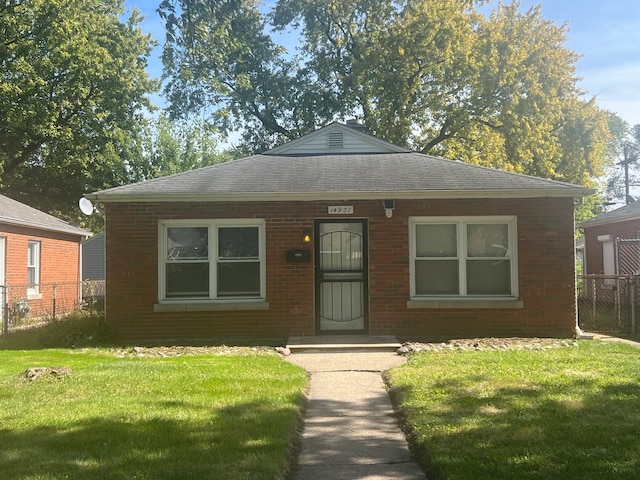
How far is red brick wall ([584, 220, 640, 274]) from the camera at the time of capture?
715 inches

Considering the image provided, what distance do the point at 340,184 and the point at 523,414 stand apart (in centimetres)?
659

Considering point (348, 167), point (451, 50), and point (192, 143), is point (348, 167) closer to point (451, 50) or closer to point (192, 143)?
point (451, 50)

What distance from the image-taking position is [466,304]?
11.0 m

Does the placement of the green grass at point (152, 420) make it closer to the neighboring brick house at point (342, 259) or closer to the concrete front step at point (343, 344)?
the concrete front step at point (343, 344)

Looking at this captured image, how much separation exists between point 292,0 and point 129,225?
24935 mm

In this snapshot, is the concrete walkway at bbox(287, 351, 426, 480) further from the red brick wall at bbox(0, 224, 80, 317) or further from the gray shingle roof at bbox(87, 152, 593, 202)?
the red brick wall at bbox(0, 224, 80, 317)

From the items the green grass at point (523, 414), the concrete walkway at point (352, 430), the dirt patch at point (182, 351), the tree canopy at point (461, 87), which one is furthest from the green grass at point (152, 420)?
the tree canopy at point (461, 87)

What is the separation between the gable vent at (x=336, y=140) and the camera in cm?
1505

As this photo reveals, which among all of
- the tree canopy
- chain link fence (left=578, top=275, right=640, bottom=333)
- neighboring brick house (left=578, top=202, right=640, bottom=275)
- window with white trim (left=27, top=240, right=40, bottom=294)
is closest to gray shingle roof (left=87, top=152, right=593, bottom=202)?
chain link fence (left=578, top=275, right=640, bottom=333)

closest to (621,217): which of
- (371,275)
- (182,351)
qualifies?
(371,275)

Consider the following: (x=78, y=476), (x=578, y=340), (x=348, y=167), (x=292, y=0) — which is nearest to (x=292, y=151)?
(x=348, y=167)

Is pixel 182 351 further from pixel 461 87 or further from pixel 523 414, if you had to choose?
pixel 461 87

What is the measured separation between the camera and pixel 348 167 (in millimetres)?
12992

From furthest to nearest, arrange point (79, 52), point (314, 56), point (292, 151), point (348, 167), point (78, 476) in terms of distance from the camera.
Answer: point (314, 56), point (79, 52), point (292, 151), point (348, 167), point (78, 476)
